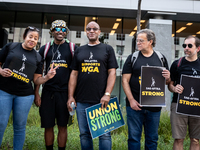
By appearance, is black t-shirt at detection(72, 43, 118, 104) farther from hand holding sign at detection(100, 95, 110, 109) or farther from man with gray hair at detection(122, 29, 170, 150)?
man with gray hair at detection(122, 29, 170, 150)

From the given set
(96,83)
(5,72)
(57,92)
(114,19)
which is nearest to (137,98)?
(96,83)

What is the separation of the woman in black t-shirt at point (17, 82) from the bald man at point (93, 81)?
51cm

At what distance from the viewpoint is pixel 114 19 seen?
10.9 meters

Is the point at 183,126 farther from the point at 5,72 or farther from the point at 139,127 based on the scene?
the point at 5,72

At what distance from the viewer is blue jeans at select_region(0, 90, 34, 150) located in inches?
115

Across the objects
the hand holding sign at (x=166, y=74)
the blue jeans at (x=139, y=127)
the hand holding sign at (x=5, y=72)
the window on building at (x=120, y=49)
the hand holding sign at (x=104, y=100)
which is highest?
the window on building at (x=120, y=49)

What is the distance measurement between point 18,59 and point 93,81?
4.05 ft

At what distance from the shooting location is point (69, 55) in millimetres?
3436

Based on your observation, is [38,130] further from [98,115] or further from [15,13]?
[15,13]

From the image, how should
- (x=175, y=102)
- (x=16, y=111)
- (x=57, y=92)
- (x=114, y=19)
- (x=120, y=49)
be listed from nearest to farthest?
(x=16, y=111) → (x=175, y=102) → (x=57, y=92) → (x=120, y=49) → (x=114, y=19)

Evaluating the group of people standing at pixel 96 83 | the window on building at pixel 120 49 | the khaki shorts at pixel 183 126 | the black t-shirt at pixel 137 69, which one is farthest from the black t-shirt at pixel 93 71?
the window on building at pixel 120 49

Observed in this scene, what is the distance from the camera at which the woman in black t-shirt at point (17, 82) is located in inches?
115

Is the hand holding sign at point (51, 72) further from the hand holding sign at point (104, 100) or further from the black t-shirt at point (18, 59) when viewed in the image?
the hand holding sign at point (104, 100)

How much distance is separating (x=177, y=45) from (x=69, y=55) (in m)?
9.39
